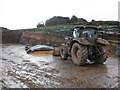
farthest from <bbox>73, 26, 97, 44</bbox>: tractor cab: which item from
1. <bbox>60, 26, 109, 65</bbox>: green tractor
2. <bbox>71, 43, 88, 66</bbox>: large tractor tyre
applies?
<bbox>71, 43, 88, 66</bbox>: large tractor tyre

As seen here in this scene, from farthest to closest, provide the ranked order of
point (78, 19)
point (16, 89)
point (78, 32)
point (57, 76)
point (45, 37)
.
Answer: point (78, 19)
point (45, 37)
point (78, 32)
point (57, 76)
point (16, 89)

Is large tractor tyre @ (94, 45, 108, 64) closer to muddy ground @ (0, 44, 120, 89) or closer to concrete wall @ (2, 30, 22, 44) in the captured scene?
muddy ground @ (0, 44, 120, 89)

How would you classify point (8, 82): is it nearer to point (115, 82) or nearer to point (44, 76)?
point (44, 76)

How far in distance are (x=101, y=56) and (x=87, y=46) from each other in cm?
98

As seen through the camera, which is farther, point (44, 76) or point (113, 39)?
point (113, 39)

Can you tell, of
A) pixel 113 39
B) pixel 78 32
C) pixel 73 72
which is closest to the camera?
pixel 73 72

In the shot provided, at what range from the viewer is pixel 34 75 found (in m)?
10.4

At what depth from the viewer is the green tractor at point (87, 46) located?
12.6 metres

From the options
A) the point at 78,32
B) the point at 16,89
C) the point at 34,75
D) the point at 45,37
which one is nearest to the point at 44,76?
the point at 34,75

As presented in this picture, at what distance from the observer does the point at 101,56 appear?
1336 cm

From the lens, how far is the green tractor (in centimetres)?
1255

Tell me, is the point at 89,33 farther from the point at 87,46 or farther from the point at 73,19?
the point at 73,19

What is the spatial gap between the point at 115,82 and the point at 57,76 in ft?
7.57

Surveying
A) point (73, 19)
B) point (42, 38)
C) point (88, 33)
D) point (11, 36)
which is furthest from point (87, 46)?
point (73, 19)
